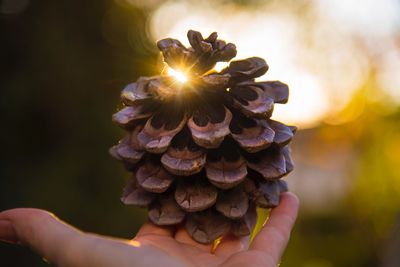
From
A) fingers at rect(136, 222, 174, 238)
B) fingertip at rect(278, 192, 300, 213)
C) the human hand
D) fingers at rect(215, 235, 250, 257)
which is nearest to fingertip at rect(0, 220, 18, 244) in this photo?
the human hand

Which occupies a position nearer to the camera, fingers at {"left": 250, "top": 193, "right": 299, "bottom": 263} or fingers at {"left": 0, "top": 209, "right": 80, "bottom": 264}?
fingers at {"left": 0, "top": 209, "right": 80, "bottom": 264}

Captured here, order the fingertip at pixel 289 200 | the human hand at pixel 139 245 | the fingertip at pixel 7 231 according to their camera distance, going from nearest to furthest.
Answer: the human hand at pixel 139 245 → the fingertip at pixel 7 231 → the fingertip at pixel 289 200

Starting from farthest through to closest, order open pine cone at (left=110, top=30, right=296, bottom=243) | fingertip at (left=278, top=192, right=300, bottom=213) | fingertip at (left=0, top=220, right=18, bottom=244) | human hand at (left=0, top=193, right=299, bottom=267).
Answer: fingertip at (left=278, top=192, right=300, bottom=213), open pine cone at (left=110, top=30, right=296, bottom=243), fingertip at (left=0, top=220, right=18, bottom=244), human hand at (left=0, top=193, right=299, bottom=267)

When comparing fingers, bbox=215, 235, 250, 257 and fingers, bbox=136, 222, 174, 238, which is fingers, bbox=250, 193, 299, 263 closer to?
fingers, bbox=215, 235, 250, 257

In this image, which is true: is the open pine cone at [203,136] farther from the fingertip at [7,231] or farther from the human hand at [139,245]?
the fingertip at [7,231]

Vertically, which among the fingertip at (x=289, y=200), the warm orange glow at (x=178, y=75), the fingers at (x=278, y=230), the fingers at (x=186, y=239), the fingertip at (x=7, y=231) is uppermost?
the warm orange glow at (x=178, y=75)

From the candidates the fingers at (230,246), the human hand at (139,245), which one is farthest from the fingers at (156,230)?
the fingers at (230,246)

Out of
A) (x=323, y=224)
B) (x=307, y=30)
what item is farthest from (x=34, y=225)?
(x=323, y=224)

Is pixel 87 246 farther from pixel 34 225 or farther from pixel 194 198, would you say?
pixel 194 198
